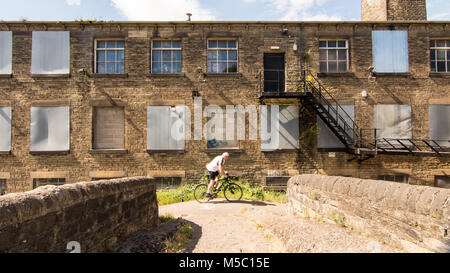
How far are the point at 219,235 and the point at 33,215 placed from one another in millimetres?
3524

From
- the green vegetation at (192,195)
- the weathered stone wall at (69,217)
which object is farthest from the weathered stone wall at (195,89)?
the weathered stone wall at (69,217)

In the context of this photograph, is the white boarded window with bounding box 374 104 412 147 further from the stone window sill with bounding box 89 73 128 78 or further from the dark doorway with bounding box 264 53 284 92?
the stone window sill with bounding box 89 73 128 78

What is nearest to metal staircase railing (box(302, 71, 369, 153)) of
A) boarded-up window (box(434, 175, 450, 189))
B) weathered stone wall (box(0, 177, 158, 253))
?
boarded-up window (box(434, 175, 450, 189))

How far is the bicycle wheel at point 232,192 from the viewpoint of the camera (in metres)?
9.59

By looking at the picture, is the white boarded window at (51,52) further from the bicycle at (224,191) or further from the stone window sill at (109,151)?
the bicycle at (224,191)

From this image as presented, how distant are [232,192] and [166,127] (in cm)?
461

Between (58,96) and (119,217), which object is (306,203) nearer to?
(119,217)

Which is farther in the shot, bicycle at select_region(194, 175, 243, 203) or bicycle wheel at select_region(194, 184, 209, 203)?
bicycle wheel at select_region(194, 184, 209, 203)

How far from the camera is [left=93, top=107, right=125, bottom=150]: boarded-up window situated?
1219cm

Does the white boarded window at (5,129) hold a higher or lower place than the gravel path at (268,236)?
higher

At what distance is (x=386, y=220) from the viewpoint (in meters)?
3.46

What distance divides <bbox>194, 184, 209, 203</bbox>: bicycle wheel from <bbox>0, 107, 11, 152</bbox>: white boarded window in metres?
8.88

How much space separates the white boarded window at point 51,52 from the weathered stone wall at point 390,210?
12319 mm

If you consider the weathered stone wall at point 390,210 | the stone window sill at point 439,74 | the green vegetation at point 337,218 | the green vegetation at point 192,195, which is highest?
the stone window sill at point 439,74
